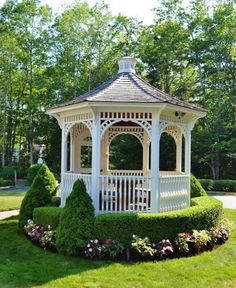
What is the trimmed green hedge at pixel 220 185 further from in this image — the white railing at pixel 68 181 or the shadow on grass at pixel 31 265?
the shadow on grass at pixel 31 265

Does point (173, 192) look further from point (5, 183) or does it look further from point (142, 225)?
point (5, 183)

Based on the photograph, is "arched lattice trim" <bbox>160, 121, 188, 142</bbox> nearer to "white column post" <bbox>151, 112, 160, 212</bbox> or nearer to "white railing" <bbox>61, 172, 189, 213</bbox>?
"white column post" <bbox>151, 112, 160, 212</bbox>

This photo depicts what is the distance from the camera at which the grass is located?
6008 millimetres

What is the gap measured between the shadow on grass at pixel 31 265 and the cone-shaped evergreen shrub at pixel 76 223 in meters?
0.22

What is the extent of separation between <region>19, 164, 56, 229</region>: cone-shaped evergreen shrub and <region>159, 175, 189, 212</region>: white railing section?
303 cm

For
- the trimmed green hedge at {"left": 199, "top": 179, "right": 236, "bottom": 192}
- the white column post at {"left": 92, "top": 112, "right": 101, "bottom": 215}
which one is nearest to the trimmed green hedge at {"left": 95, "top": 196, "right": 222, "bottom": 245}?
the white column post at {"left": 92, "top": 112, "right": 101, "bottom": 215}

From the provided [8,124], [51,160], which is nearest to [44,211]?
[51,160]

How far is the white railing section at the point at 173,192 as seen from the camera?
872 cm

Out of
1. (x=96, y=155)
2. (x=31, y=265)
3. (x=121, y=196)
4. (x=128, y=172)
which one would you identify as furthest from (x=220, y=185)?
(x=31, y=265)

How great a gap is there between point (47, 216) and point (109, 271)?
2.51 m

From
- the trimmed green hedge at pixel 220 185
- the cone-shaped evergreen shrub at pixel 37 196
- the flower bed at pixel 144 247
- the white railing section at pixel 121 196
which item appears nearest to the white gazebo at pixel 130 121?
the white railing section at pixel 121 196

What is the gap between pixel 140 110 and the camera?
28.0 feet

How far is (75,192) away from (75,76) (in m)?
22.4

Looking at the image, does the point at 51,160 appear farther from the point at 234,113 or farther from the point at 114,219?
the point at 114,219
